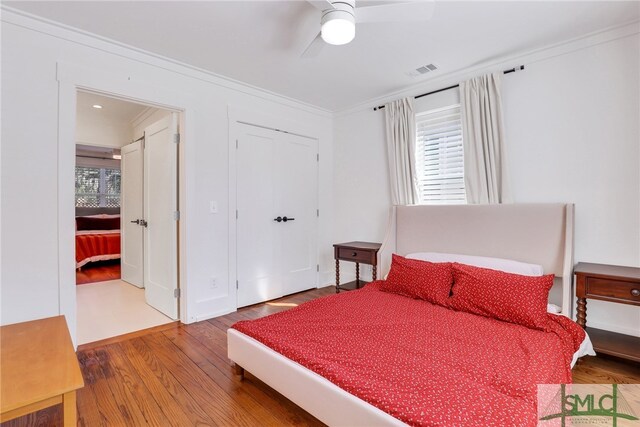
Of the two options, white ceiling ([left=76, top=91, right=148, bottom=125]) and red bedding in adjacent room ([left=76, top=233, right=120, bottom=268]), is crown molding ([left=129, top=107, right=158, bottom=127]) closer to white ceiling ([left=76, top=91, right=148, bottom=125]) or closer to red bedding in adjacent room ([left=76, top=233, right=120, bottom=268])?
white ceiling ([left=76, top=91, right=148, bottom=125])

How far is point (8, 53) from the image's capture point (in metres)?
2.13

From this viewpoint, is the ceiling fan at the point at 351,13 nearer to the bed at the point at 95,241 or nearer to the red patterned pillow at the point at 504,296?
the red patterned pillow at the point at 504,296

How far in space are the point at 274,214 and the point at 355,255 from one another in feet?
3.66

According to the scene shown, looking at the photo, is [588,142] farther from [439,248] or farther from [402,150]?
[402,150]

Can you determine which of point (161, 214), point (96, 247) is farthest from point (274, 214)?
point (96, 247)

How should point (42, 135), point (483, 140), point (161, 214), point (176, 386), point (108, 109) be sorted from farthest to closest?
point (108, 109), point (161, 214), point (483, 140), point (42, 135), point (176, 386)

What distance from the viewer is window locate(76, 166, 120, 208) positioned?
7.15 meters

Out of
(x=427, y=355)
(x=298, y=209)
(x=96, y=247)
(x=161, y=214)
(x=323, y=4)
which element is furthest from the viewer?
(x=96, y=247)

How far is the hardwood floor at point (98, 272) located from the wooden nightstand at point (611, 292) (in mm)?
5826

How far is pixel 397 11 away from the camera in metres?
1.84

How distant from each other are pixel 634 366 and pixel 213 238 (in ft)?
11.8

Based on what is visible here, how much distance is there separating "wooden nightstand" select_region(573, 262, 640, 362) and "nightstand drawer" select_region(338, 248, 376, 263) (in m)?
1.81

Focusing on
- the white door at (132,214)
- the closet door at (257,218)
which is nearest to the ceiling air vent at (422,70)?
the closet door at (257,218)

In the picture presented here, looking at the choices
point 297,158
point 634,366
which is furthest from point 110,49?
point 634,366
